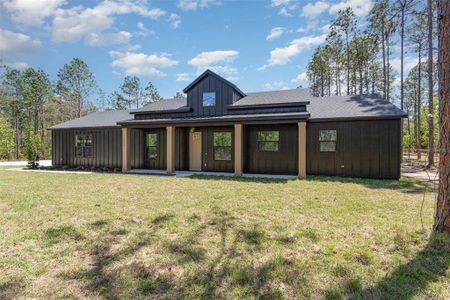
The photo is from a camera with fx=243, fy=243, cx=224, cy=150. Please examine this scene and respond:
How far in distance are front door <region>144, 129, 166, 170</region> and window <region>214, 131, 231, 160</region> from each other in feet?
9.61

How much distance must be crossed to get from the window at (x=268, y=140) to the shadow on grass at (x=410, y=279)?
792 centimetres

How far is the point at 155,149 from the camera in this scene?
1311 cm

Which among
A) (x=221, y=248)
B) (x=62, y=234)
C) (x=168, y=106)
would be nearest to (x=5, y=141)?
(x=168, y=106)

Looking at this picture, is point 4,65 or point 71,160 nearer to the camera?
point 71,160

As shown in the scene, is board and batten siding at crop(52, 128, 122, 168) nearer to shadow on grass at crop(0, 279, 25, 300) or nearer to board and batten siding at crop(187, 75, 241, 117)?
board and batten siding at crop(187, 75, 241, 117)

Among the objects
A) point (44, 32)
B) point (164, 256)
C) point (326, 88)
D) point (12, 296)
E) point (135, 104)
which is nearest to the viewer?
point (12, 296)

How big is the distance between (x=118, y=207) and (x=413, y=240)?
5.44 metres

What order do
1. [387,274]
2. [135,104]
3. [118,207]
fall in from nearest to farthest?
[387,274] < [118,207] < [135,104]

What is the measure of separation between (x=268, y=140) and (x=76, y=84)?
2846cm

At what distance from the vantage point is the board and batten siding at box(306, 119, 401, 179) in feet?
30.8

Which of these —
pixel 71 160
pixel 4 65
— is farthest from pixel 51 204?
pixel 4 65

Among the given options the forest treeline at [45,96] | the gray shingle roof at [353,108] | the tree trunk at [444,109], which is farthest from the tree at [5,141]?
the tree trunk at [444,109]

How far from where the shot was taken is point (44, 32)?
48.0ft

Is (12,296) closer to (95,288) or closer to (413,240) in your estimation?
(95,288)
